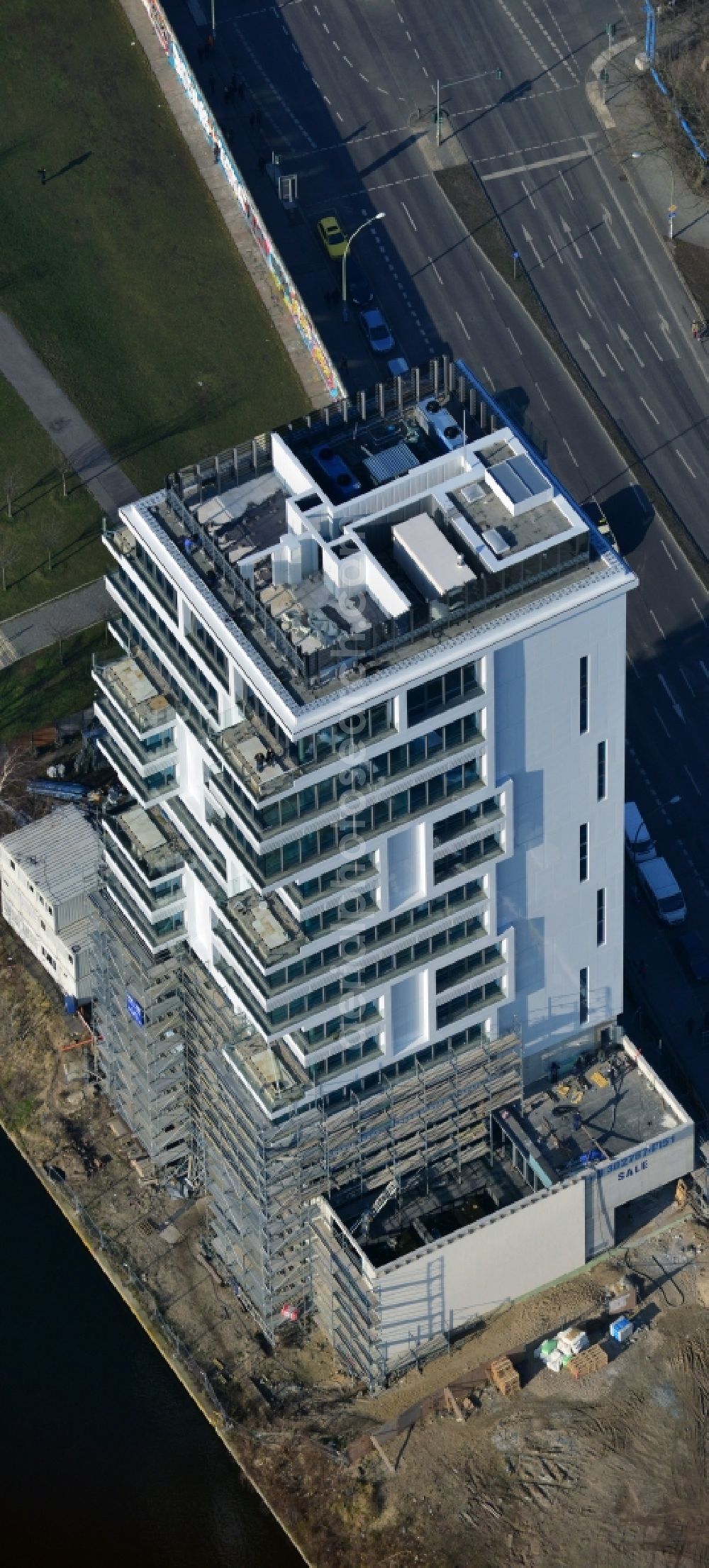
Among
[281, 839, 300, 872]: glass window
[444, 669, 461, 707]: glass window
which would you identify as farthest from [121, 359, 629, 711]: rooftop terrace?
[281, 839, 300, 872]: glass window

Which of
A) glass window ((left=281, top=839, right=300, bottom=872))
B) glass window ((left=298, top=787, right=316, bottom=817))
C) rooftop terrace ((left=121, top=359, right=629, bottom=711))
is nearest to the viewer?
rooftop terrace ((left=121, top=359, right=629, bottom=711))

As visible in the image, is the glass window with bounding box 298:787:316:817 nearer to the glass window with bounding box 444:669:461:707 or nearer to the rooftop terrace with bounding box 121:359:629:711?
the rooftop terrace with bounding box 121:359:629:711

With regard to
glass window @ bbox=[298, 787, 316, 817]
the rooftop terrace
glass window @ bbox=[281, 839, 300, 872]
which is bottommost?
glass window @ bbox=[281, 839, 300, 872]

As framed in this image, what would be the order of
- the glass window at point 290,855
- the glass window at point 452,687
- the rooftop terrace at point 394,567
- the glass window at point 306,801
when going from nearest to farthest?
the rooftop terrace at point 394,567, the glass window at point 306,801, the glass window at point 452,687, the glass window at point 290,855

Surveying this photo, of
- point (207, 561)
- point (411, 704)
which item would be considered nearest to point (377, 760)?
point (411, 704)

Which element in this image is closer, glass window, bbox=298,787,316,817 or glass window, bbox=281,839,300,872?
glass window, bbox=298,787,316,817

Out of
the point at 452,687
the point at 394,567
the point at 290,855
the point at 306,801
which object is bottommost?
the point at 290,855

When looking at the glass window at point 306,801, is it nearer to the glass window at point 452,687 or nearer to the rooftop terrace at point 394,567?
the rooftop terrace at point 394,567

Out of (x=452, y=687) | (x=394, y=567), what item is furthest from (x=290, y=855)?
(x=394, y=567)

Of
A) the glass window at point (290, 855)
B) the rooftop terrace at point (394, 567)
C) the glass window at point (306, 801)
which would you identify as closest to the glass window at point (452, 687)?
the rooftop terrace at point (394, 567)

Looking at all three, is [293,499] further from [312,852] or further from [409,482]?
[312,852]

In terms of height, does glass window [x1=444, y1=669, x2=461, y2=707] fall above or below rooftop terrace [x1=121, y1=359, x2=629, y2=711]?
below

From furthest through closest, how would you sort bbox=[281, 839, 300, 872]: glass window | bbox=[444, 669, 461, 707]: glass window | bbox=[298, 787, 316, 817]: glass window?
1. bbox=[281, 839, 300, 872]: glass window
2. bbox=[444, 669, 461, 707]: glass window
3. bbox=[298, 787, 316, 817]: glass window

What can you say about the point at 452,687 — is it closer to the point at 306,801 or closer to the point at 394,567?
the point at 394,567
